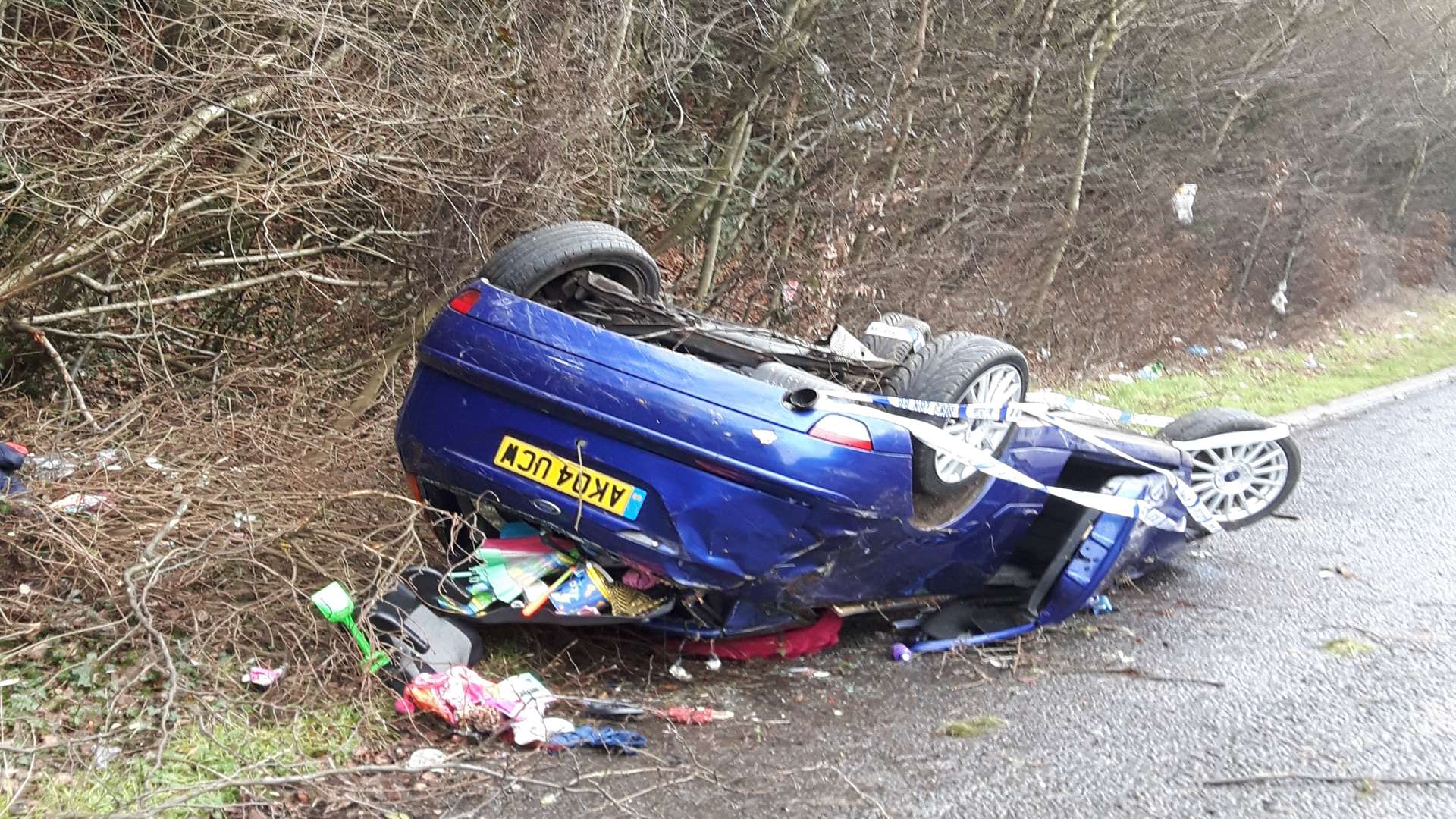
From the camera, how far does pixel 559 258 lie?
4.34m

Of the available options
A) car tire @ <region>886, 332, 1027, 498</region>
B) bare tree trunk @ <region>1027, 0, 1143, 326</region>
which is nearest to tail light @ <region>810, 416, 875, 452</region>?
car tire @ <region>886, 332, 1027, 498</region>

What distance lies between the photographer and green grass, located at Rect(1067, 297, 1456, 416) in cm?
1031

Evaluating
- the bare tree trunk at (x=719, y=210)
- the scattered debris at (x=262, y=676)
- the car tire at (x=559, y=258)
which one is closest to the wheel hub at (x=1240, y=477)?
the car tire at (x=559, y=258)

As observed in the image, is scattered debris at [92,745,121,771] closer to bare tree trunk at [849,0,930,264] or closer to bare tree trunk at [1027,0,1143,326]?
bare tree trunk at [849,0,930,264]

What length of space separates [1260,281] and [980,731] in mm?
16098

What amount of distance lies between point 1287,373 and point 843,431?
11.2m

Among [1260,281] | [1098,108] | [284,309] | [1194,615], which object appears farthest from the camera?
[1260,281]

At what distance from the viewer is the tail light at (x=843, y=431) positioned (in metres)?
3.63

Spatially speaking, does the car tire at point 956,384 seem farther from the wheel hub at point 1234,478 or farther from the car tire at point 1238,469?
the wheel hub at point 1234,478

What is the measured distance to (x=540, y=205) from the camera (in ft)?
20.7

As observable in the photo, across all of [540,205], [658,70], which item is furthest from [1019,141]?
[540,205]

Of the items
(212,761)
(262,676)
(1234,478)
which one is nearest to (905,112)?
(1234,478)

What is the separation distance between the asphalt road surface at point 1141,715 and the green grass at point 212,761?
0.51 meters

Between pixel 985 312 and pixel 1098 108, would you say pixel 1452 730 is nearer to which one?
pixel 985 312
